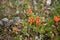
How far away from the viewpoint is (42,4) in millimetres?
4371

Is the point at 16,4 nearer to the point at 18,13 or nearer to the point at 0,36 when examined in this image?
the point at 18,13

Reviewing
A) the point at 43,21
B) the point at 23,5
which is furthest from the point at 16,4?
the point at 43,21

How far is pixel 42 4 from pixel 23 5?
40cm

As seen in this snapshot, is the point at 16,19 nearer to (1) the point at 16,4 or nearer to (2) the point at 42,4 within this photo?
(1) the point at 16,4

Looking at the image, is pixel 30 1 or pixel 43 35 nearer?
pixel 43 35

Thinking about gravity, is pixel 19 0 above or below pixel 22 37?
above

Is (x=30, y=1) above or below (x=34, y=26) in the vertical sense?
above

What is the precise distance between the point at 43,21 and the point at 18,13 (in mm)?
514

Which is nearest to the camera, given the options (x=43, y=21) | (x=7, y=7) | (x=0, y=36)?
(x=0, y=36)

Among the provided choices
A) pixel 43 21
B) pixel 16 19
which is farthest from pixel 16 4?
pixel 43 21

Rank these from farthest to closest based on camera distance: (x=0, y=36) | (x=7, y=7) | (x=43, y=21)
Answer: (x=7, y=7) → (x=43, y=21) → (x=0, y=36)

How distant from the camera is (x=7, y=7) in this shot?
4191 mm

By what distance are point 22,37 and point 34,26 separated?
0.98 ft

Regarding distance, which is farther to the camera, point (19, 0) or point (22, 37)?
point (19, 0)
